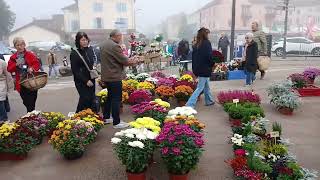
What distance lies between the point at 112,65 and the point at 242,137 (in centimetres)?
247

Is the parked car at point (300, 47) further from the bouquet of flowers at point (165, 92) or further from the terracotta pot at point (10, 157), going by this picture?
the terracotta pot at point (10, 157)

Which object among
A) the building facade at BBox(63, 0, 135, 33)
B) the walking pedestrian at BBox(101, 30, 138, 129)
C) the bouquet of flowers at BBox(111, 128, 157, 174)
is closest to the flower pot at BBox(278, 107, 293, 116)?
the walking pedestrian at BBox(101, 30, 138, 129)

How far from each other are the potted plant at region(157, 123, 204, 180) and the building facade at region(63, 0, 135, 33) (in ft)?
189

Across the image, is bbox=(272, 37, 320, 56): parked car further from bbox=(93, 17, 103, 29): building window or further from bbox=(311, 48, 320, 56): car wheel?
bbox=(93, 17, 103, 29): building window

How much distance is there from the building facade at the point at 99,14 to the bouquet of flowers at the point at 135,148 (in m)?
57.4

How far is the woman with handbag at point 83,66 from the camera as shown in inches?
253

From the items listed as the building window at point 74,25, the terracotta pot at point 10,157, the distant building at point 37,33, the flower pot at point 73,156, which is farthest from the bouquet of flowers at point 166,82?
the distant building at point 37,33

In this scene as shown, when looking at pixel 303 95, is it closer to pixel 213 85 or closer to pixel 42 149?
pixel 213 85

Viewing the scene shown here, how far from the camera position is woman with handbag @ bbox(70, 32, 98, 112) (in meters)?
6.43

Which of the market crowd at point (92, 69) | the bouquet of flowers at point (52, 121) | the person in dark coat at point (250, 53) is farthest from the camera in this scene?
the person in dark coat at point (250, 53)

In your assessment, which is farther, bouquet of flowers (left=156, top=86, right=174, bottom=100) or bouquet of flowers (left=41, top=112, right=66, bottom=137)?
bouquet of flowers (left=156, top=86, right=174, bottom=100)

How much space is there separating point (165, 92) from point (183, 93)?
0.43 m

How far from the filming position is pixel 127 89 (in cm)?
897

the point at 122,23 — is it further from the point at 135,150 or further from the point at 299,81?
the point at 135,150
